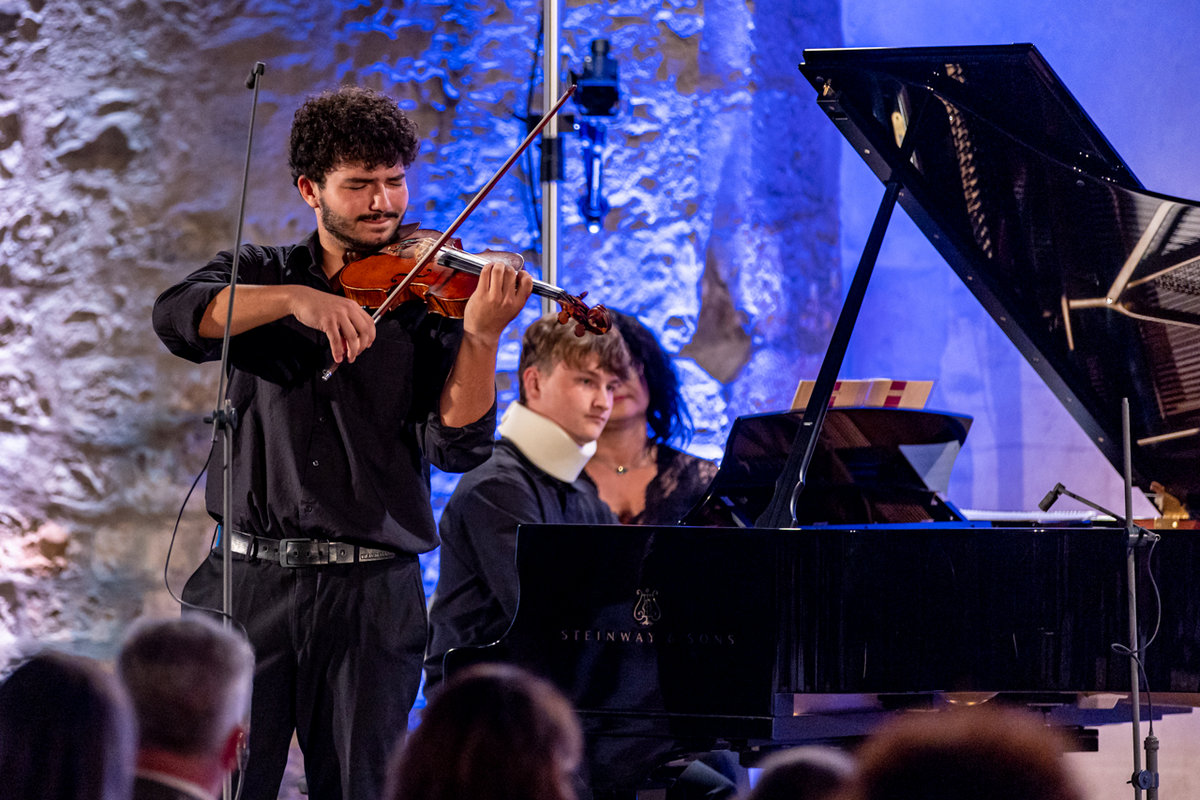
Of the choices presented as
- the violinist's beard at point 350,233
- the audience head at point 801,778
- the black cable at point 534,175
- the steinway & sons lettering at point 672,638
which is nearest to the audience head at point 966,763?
the audience head at point 801,778

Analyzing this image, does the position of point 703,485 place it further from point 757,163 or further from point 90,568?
point 90,568

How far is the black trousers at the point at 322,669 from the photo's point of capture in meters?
2.46

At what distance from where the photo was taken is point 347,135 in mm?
2613

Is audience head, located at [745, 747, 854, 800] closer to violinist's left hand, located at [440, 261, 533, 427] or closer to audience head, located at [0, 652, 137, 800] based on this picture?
audience head, located at [0, 652, 137, 800]

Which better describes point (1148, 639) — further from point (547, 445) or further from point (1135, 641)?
point (547, 445)

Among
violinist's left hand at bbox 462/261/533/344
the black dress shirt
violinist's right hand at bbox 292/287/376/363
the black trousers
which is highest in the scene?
violinist's left hand at bbox 462/261/533/344

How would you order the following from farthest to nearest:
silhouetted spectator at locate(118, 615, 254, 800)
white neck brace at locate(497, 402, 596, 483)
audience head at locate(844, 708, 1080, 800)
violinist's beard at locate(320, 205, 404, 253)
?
white neck brace at locate(497, 402, 596, 483), violinist's beard at locate(320, 205, 404, 253), silhouetted spectator at locate(118, 615, 254, 800), audience head at locate(844, 708, 1080, 800)

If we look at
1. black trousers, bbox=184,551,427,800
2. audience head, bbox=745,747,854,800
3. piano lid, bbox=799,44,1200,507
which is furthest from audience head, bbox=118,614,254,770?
piano lid, bbox=799,44,1200,507

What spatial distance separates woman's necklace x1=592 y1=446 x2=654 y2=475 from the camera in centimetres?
446

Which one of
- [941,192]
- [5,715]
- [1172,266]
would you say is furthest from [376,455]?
[1172,266]

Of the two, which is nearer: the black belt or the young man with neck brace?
the black belt

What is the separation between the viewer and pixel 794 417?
10.5ft

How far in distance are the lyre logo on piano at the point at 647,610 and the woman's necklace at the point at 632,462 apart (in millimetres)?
1931

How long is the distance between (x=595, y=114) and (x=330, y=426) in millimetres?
2399
